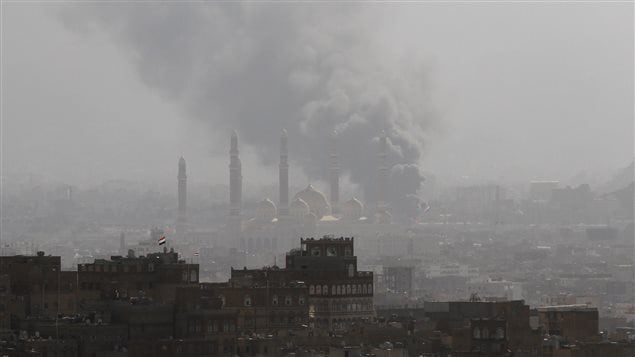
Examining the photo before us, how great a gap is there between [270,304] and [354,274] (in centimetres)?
671

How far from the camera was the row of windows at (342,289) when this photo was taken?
8112cm

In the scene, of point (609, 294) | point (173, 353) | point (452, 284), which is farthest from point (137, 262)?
point (452, 284)

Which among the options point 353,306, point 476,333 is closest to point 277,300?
point 353,306

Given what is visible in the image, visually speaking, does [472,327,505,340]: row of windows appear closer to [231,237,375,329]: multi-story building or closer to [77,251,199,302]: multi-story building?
[77,251,199,302]: multi-story building

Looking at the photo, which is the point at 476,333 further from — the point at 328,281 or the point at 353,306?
the point at 353,306

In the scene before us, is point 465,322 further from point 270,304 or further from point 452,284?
point 452,284

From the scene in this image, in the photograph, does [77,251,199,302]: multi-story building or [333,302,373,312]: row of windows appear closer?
[77,251,199,302]: multi-story building

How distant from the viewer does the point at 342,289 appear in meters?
81.9

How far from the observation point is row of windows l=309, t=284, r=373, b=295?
81125 mm

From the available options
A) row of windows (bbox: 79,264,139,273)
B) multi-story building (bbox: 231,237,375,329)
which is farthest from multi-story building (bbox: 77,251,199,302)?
multi-story building (bbox: 231,237,375,329)

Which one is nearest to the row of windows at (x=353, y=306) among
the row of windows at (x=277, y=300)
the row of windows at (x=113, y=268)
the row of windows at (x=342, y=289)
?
the row of windows at (x=342, y=289)

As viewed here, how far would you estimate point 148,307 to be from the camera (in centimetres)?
6806

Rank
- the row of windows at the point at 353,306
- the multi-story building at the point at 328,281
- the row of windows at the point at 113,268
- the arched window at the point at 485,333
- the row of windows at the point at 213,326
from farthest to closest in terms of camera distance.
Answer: the row of windows at the point at 353,306 < the multi-story building at the point at 328,281 < the row of windows at the point at 113,268 < the row of windows at the point at 213,326 < the arched window at the point at 485,333

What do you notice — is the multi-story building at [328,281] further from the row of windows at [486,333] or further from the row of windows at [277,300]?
the row of windows at [486,333]
